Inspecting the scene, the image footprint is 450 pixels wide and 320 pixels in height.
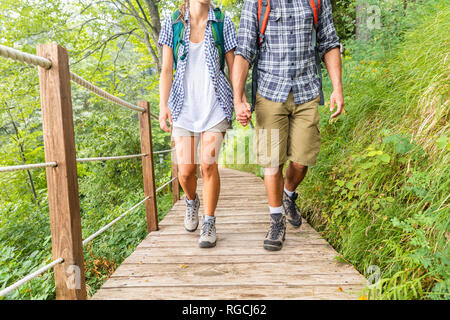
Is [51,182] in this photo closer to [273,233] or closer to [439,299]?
[273,233]

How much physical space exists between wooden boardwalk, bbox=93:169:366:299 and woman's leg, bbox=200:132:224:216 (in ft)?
1.09

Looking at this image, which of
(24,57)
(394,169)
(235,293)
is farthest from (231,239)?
(24,57)

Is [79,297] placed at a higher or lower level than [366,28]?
lower

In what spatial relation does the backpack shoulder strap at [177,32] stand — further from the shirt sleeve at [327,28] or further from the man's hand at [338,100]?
the man's hand at [338,100]

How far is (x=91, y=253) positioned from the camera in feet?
10.6

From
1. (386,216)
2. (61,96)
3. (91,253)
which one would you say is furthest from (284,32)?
(91,253)

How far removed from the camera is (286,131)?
2.17 metres

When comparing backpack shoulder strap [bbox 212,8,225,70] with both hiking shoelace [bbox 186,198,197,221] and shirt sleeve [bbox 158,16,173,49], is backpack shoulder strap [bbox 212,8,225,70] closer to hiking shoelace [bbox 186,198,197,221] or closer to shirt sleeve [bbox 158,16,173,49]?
shirt sleeve [bbox 158,16,173,49]

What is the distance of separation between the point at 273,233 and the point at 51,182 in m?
1.42

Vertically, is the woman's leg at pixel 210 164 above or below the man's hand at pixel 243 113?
below

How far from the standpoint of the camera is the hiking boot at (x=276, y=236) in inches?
80.7

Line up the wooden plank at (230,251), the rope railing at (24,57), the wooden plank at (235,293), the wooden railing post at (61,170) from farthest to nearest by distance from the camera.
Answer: the wooden plank at (230,251), the wooden plank at (235,293), the wooden railing post at (61,170), the rope railing at (24,57)

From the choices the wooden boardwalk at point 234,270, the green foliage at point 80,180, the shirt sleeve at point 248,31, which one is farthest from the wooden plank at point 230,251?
the shirt sleeve at point 248,31

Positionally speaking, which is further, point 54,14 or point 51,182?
point 54,14
